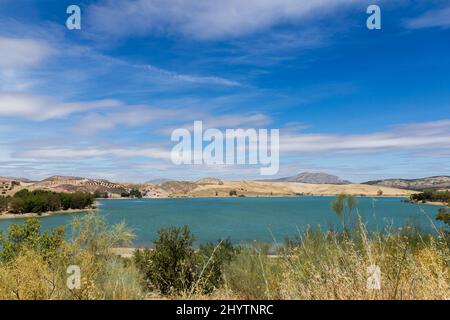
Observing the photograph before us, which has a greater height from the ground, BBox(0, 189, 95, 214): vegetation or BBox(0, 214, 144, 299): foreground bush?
BBox(0, 214, 144, 299): foreground bush

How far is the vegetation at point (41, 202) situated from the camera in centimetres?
10071

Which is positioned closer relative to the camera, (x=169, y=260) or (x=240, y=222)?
(x=169, y=260)

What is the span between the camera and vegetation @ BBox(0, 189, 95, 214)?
10071cm

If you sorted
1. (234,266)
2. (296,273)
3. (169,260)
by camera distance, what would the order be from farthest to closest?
(169,260), (234,266), (296,273)

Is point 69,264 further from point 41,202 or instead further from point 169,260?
point 41,202

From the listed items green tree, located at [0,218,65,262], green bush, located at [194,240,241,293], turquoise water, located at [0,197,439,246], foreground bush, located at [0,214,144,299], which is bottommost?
turquoise water, located at [0,197,439,246]

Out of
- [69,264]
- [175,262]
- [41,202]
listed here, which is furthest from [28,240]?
[41,202]

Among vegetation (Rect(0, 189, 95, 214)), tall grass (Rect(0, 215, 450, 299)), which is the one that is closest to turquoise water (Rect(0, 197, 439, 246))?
tall grass (Rect(0, 215, 450, 299))

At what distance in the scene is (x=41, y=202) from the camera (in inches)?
4149

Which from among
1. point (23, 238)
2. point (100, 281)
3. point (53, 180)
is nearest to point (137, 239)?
point (23, 238)

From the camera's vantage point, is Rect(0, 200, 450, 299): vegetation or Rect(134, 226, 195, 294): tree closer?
Rect(0, 200, 450, 299): vegetation

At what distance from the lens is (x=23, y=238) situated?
2245 cm

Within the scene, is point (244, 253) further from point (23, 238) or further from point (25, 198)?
point (25, 198)

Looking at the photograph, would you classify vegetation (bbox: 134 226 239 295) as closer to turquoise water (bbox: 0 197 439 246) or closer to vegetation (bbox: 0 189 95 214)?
turquoise water (bbox: 0 197 439 246)
